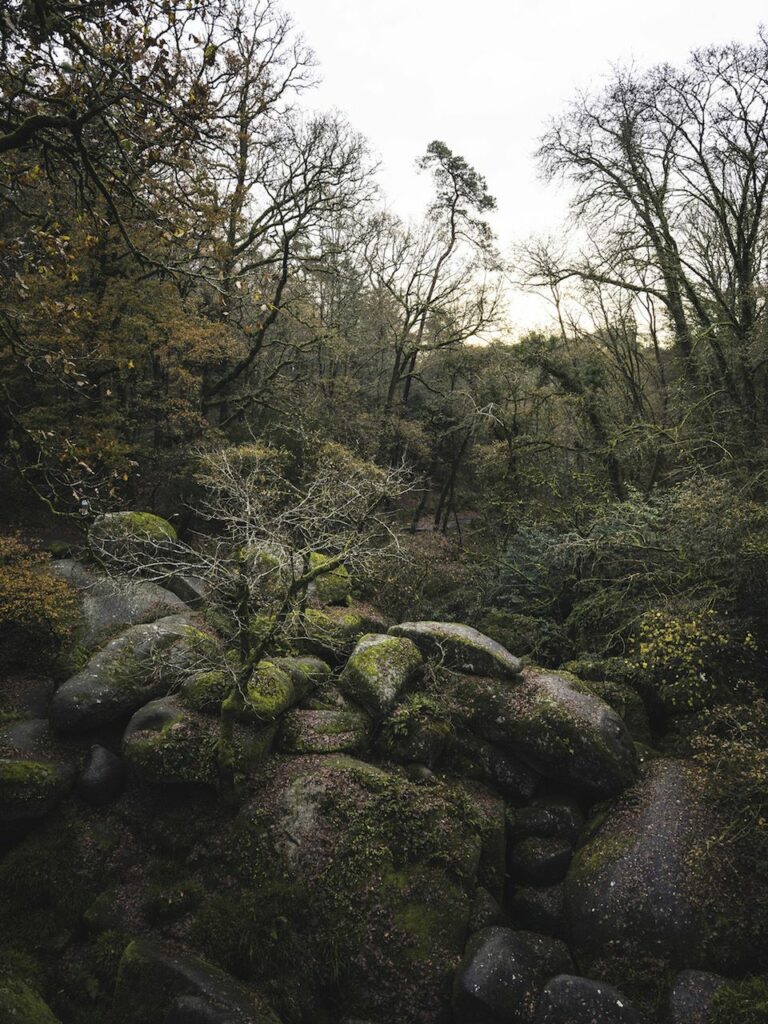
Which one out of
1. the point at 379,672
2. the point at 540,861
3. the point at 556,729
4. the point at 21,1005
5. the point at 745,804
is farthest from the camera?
the point at 379,672

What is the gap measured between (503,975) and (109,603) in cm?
877

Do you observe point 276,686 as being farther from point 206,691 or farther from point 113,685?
point 113,685

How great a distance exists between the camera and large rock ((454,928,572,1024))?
20.4ft

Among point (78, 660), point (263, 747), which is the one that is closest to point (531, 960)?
point (263, 747)

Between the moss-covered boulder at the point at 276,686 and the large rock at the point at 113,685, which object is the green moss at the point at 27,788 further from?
the moss-covered boulder at the point at 276,686

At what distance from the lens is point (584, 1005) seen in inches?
238

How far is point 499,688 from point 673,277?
1138 cm

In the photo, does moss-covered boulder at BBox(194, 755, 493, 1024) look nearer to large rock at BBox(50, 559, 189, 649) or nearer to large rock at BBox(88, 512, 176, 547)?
large rock at BBox(50, 559, 189, 649)

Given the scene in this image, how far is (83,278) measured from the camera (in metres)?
14.3

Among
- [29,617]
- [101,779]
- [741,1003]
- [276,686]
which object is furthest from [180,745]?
[741,1003]

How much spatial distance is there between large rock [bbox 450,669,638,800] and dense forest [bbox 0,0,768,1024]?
0.16 feet

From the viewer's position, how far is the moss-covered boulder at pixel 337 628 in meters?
10.5

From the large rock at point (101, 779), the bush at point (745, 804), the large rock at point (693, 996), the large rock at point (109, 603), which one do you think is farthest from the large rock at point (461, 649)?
the large rock at point (101, 779)

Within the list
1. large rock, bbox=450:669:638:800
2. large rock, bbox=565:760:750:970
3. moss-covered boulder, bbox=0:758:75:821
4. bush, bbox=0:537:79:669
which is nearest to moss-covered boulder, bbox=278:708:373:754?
large rock, bbox=450:669:638:800
